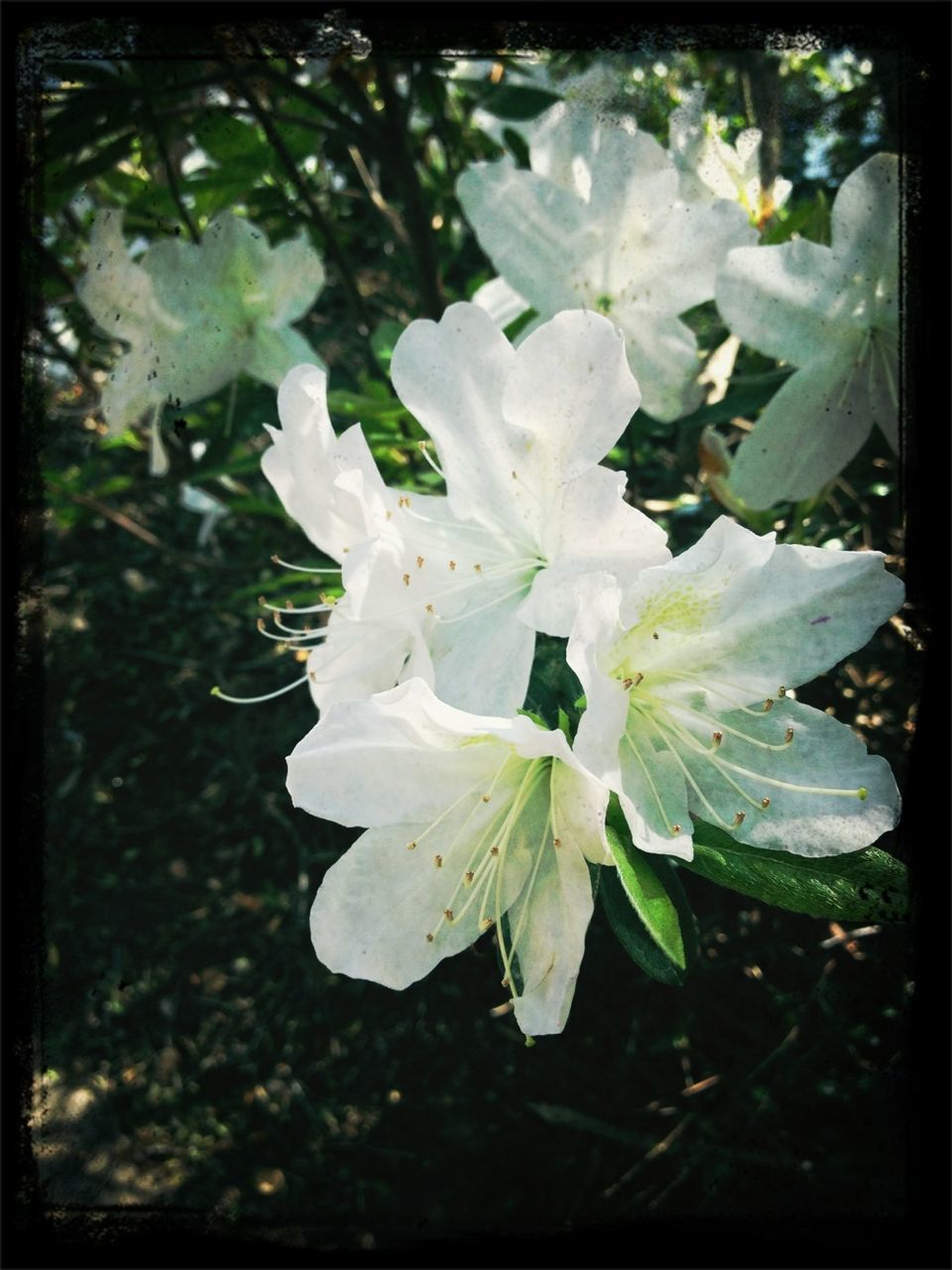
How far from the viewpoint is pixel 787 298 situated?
0.92 meters

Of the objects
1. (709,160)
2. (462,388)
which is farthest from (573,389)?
(709,160)

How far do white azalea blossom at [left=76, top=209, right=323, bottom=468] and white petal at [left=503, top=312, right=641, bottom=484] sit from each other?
16.9 inches

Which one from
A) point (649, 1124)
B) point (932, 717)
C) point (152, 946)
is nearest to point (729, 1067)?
point (649, 1124)

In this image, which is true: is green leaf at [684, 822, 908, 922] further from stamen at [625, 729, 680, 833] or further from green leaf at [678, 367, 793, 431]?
green leaf at [678, 367, 793, 431]

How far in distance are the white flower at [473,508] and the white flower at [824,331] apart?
0.25 metres

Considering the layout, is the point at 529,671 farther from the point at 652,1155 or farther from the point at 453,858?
the point at 652,1155

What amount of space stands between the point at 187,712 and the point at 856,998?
1.53m

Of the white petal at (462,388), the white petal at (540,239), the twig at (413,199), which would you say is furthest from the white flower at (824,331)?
the twig at (413,199)

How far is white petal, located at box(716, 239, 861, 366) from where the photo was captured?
908mm

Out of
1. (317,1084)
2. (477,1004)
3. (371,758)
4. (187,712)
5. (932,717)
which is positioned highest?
(371,758)

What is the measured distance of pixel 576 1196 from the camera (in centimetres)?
174

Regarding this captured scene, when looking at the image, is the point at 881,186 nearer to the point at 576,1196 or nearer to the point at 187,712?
the point at 576,1196

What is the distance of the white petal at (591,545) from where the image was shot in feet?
2.35

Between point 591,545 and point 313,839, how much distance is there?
158 cm
